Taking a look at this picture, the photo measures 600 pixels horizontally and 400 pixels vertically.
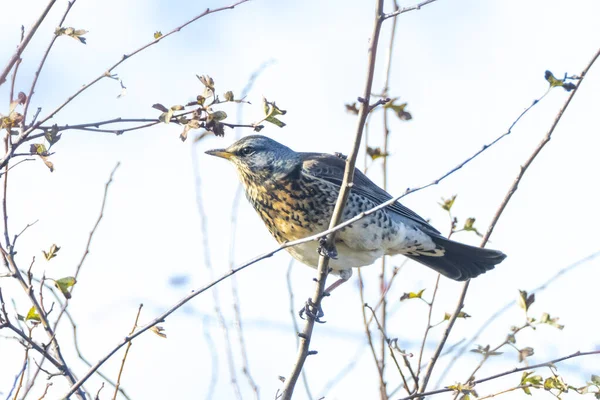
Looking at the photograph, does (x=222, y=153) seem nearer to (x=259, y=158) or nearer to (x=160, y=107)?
(x=259, y=158)

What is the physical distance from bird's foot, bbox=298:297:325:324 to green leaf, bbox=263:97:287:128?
3.69 ft

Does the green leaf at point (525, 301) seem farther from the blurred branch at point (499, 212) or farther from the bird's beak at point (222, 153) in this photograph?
the bird's beak at point (222, 153)

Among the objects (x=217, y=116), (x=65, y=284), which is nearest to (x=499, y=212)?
(x=217, y=116)

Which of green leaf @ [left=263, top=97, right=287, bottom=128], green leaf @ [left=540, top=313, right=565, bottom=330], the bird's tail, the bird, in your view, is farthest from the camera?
the bird's tail

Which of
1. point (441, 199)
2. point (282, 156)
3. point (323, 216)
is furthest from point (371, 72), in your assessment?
point (282, 156)

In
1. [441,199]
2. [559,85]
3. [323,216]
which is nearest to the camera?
[559,85]

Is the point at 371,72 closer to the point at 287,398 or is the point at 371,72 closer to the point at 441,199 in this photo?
the point at 287,398

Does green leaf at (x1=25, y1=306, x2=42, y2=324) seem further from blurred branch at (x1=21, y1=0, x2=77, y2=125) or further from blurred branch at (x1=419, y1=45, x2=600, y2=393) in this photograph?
blurred branch at (x1=419, y1=45, x2=600, y2=393)

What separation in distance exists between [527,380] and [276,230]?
7.62 ft

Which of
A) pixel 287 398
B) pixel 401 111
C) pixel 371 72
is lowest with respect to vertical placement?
pixel 287 398

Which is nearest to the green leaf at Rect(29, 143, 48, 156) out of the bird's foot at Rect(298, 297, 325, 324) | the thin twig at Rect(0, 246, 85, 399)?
the thin twig at Rect(0, 246, 85, 399)

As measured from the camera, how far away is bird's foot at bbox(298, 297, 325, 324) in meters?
4.25

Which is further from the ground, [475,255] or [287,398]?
[475,255]

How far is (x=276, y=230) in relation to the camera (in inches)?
224
